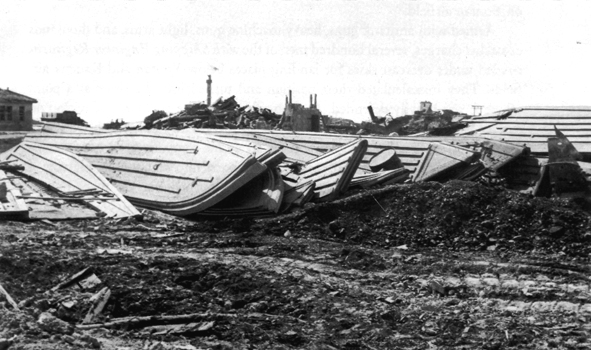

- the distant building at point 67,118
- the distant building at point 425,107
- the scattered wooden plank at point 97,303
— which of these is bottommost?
the scattered wooden plank at point 97,303

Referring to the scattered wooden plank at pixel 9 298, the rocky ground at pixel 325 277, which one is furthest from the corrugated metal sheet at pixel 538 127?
the scattered wooden plank at pixel 9 298

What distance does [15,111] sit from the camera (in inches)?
1411

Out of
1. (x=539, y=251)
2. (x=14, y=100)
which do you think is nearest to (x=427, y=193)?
(x=539, y=251)

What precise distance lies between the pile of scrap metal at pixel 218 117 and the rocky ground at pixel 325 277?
15.0m

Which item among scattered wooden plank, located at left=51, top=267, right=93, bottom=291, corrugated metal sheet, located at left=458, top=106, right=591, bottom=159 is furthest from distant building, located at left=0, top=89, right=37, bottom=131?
scattered wooden plank, located at left=51, top=267, right=93, bottom=291

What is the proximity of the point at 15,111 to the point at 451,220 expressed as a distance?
28.1 m

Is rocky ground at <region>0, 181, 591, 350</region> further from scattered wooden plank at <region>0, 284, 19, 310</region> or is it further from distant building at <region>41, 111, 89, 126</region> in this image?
distant building at <region>41, 111, 89, 126</region>

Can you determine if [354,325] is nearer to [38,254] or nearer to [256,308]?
[256,308]

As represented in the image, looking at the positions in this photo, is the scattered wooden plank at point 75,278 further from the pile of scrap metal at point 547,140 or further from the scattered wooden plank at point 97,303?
the pile of scrap metal at point 547,140

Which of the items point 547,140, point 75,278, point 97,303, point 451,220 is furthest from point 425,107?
point 97,303

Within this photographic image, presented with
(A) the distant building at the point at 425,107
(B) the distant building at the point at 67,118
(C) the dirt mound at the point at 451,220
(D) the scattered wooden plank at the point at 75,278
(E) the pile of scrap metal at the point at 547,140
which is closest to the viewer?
(D) the scattered wooden plank at the point at 75,278

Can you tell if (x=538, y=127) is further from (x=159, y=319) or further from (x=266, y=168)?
(x=159, y=319)

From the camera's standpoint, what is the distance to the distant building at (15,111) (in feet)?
116

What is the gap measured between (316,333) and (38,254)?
4147mm
